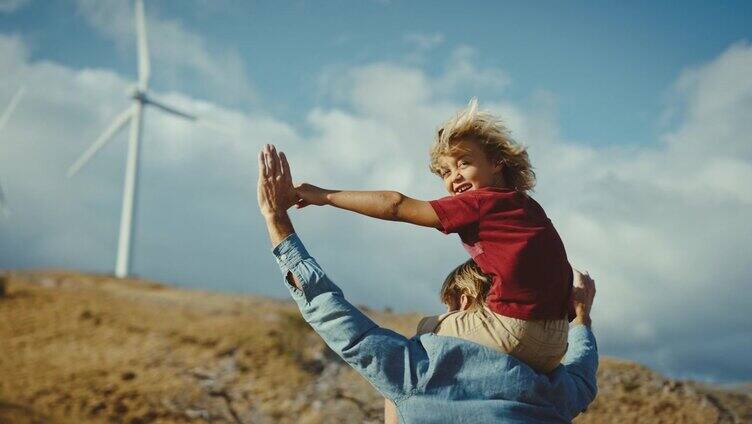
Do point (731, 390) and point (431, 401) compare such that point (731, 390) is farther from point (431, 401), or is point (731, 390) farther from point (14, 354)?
point (14, 354)

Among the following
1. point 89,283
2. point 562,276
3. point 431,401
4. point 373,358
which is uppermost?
point 89,283

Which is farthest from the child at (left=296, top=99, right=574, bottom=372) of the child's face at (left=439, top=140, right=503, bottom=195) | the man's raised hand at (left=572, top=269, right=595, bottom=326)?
the man's raised hand at (left=572, top=269, right=595, bottom=326)

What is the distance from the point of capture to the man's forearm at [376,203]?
10.3ft

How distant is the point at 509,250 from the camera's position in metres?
3.10

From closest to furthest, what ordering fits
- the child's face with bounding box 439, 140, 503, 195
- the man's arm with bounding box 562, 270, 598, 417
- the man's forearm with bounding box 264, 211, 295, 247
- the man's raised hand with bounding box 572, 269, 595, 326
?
the man's forearm with bounding box 264, 211, 295, 247, the child's face with bounding box 439, 140, 503, 195, the man's arm with bounding box 562, 270, 598, 417, the man's raised hand with bounding box 572, 269, 595, 326

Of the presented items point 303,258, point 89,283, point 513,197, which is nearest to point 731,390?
point 513,197

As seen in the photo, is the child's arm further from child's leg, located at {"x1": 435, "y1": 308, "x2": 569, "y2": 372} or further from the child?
child's leg, located at {"x1": 435, "y1": 308, "x2": 569, "y2": 372}

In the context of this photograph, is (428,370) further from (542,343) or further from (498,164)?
(498,164)

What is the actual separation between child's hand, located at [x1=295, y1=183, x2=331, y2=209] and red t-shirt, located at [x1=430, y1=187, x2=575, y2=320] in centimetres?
57

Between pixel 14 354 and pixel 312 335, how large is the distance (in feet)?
11.9

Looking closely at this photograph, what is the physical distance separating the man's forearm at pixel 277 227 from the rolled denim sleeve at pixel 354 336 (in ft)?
0.42

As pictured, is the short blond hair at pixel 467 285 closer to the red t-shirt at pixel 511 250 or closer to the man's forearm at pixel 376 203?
the red t-shirt at pixel 511 250

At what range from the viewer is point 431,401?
3.12 m

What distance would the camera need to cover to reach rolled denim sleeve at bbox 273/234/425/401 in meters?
3.12
